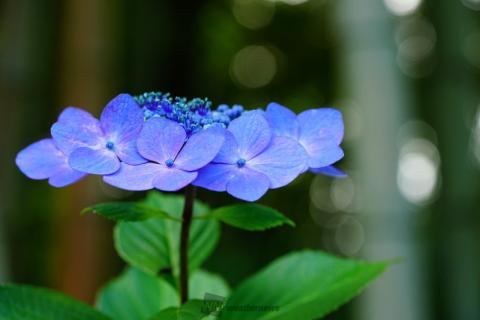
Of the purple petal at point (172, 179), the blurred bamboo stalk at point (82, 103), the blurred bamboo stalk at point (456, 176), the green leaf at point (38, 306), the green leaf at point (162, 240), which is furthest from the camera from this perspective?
the blurred bamboo stalk at point (456, 176)

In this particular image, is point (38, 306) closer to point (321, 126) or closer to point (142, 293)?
point (142, 293)

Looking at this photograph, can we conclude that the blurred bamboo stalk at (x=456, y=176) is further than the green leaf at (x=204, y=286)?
Yes

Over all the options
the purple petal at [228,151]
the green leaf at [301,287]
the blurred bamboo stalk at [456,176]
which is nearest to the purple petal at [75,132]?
the purple petal at [228,151]

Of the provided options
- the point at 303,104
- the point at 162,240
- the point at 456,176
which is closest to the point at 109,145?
the point at 162,240

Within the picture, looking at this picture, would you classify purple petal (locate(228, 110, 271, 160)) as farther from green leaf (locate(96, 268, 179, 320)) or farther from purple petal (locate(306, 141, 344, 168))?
green leaf (locate(96, 268, 179, 320))

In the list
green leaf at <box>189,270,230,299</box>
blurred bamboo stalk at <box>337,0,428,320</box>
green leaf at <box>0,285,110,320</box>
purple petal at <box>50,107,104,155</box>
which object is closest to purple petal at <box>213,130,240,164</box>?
purple petal at <box>50,107,104,155</box>

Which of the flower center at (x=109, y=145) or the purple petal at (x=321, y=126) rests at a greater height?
the purple petal at (x=321, y=126)

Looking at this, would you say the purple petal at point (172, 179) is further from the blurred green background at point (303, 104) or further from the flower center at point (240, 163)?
the blurred green background at point (303, 104)
